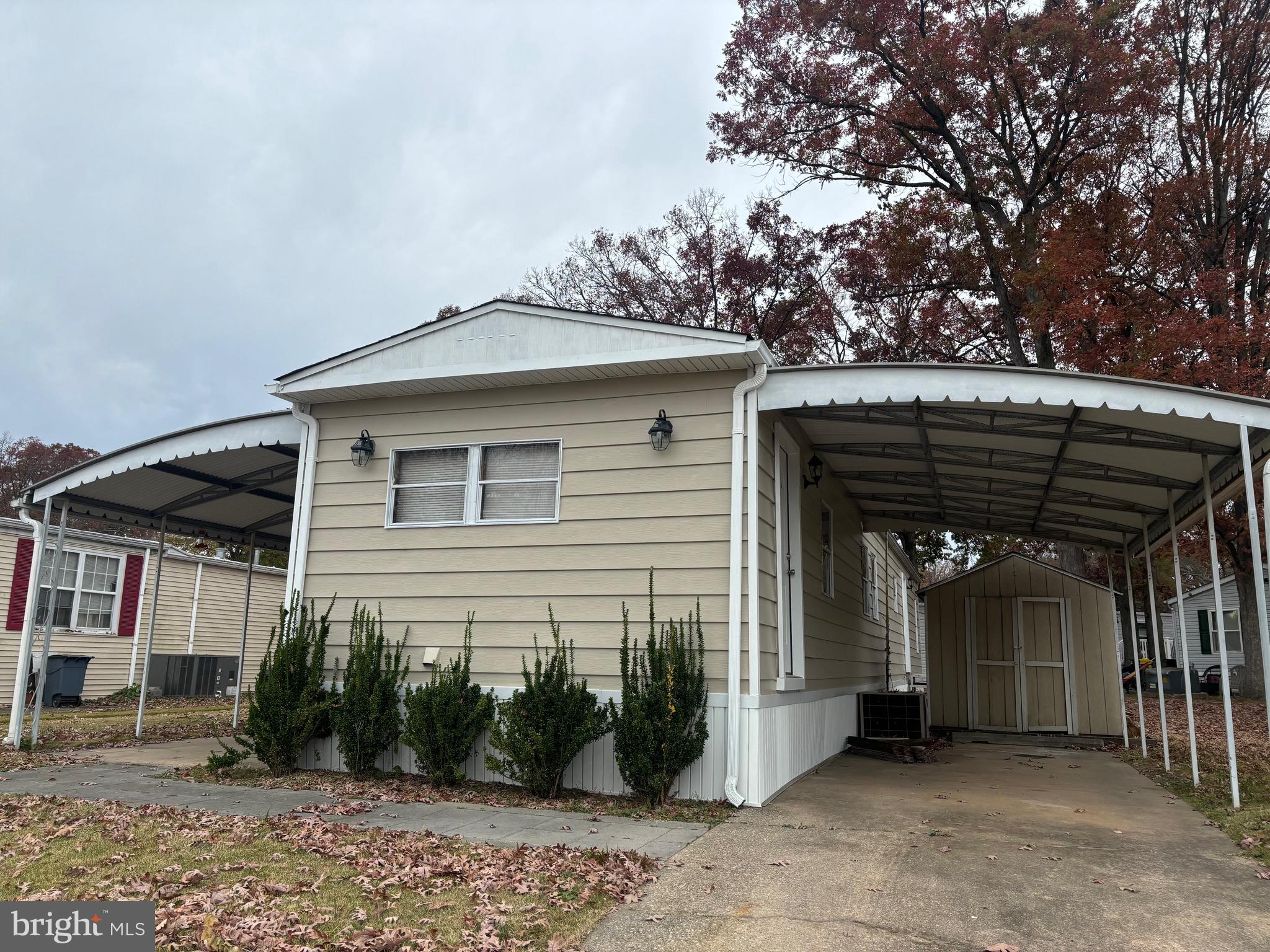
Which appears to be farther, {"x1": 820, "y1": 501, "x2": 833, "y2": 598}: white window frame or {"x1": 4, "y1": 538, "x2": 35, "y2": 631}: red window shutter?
{"x1": 4, "y1": 538, "x2": 35, "y2": 631}: red window shutter

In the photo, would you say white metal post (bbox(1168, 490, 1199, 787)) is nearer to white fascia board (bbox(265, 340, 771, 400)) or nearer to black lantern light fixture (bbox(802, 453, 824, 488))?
black lantern light fixture (bbox(802, 453, 824, 488))

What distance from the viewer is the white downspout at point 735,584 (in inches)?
245

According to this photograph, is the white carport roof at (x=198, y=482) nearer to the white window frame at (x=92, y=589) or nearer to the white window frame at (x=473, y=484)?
the white window frame at (x=473, y=484)

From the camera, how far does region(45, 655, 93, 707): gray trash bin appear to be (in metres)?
15.5

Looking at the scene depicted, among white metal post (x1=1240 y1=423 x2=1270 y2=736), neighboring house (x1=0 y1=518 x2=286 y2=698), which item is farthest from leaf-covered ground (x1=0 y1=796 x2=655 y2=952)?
neighboring house (x1=0 y1=518 x2=286 y2=698)

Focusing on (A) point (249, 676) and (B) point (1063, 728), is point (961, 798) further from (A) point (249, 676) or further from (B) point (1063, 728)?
(A) point (249, 676)

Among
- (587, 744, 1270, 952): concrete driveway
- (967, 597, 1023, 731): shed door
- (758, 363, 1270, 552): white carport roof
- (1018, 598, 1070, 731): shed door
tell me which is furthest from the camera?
(967, 597, 1023, 731): shed door

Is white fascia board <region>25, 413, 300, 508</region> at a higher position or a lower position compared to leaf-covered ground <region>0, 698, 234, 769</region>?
higher

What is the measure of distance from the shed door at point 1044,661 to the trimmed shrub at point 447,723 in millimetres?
9332

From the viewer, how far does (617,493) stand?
22.8 feet

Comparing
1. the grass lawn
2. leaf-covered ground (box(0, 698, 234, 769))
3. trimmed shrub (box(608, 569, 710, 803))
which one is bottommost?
leaf-covered ground (box(0, 698, 234, 769))

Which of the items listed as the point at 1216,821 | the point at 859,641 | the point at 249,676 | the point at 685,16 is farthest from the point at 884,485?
the point at 249,676

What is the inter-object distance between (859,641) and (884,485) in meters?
2.71

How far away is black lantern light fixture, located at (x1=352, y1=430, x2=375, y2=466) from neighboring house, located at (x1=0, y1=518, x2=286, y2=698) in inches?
376
